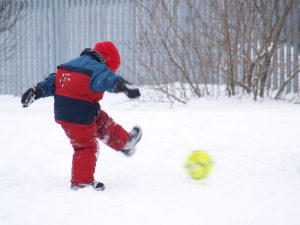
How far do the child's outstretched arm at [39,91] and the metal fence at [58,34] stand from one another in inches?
227

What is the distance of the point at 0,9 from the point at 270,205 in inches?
352

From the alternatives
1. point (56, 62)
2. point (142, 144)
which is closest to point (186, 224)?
point (142, 144)

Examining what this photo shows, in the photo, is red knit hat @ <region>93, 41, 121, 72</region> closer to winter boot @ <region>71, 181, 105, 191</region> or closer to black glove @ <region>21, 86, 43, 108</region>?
black glove @ <region>21, 86, 43, 108</region>

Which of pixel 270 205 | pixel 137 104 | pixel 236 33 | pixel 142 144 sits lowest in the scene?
pixel 137 104

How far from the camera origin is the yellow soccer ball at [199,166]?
10.3ft

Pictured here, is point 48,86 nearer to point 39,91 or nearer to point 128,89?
point 39,91

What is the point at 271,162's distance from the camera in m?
3.58

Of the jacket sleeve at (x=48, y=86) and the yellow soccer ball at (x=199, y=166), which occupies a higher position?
the jacket sleeve at (x=48, y=86)

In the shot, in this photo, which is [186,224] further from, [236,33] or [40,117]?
[236,33]

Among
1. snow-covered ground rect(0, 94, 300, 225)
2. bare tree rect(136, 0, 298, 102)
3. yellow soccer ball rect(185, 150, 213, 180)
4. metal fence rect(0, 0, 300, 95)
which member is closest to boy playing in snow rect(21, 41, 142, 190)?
snow-covered ground rect(0, 94, 300, 225)

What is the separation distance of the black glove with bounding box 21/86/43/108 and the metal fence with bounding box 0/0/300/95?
5.80 metres

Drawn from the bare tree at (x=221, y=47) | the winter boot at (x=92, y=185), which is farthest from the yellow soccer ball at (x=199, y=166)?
the bare tree at (x=221, y=47)

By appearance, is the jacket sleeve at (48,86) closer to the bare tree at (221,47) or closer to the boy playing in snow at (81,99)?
the boy playing in snow at (81,99)

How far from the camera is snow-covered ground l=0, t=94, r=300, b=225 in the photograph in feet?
Answer: 7.72
